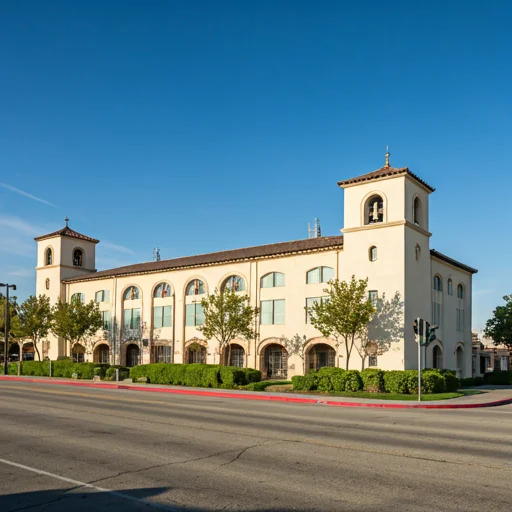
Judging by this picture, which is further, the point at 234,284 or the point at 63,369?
the point at 63,369

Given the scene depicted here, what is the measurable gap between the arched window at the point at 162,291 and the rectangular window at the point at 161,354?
4.20 meters

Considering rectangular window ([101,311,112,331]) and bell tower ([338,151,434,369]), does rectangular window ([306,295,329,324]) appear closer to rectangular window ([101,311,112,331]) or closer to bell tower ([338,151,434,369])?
bell tower ([338,151,434,369])

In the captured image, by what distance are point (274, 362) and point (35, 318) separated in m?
24.4

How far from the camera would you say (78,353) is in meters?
54.5

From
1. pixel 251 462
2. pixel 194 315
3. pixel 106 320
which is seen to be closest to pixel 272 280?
pixel 194 315

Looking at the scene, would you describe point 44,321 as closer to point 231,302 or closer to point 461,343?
point 231,302

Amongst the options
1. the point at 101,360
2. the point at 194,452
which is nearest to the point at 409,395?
the point at 194,452

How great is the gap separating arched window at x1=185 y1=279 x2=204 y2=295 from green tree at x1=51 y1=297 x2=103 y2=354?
10421mm

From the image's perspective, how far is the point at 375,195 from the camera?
35.2 metres

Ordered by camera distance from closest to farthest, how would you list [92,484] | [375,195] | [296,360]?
→ 1. [92,484]
2. [375,195]
3. [296,360]

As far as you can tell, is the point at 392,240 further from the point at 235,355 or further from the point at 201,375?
the point at 235,355

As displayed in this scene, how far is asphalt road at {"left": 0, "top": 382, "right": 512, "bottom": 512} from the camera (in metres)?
7.93

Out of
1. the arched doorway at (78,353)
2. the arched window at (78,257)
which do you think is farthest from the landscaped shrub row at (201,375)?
the arched window at (78,257)

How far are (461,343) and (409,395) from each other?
54.1ft
